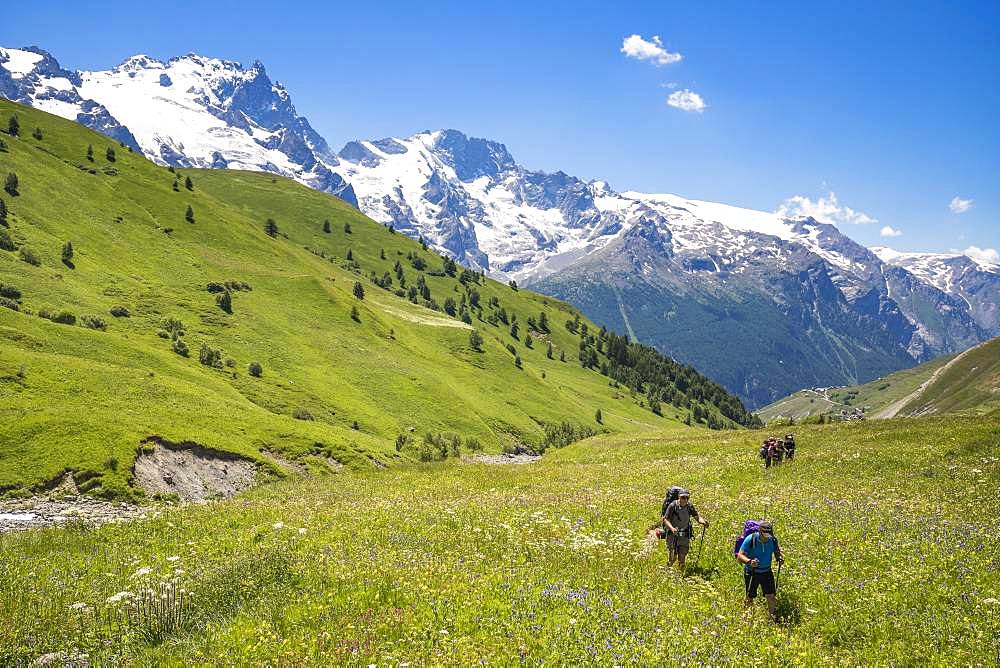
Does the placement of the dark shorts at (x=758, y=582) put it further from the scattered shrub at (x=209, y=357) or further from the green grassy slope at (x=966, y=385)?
the green grassy slope at (x=966, y=385)

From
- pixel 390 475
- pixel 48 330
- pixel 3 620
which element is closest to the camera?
pixel 3 620

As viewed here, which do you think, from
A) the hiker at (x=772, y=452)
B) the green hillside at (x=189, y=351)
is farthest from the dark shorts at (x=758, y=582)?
the green hillside at (x=189, y=351)

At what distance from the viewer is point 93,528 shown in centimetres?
2217

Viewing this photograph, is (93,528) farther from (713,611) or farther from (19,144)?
(19,144)

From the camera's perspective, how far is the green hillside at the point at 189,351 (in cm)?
4097

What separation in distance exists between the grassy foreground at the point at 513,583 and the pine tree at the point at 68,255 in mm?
72360

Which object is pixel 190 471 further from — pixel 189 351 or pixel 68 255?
pixel 68 255

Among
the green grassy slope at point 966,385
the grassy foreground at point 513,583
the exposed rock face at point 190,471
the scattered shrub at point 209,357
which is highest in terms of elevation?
the green grassy slope at point 966,385

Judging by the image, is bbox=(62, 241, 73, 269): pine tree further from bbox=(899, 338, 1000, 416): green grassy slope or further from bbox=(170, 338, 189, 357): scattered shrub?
bbox=(899, 338, 1000, 416): green grassy slope

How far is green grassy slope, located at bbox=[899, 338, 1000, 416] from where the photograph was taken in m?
148

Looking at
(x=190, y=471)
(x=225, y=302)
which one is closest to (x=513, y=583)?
(x=190, y=471)

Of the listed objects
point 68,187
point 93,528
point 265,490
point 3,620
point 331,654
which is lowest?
point 265,490

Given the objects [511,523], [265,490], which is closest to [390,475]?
[265,490]

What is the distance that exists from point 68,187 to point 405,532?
405 feet
